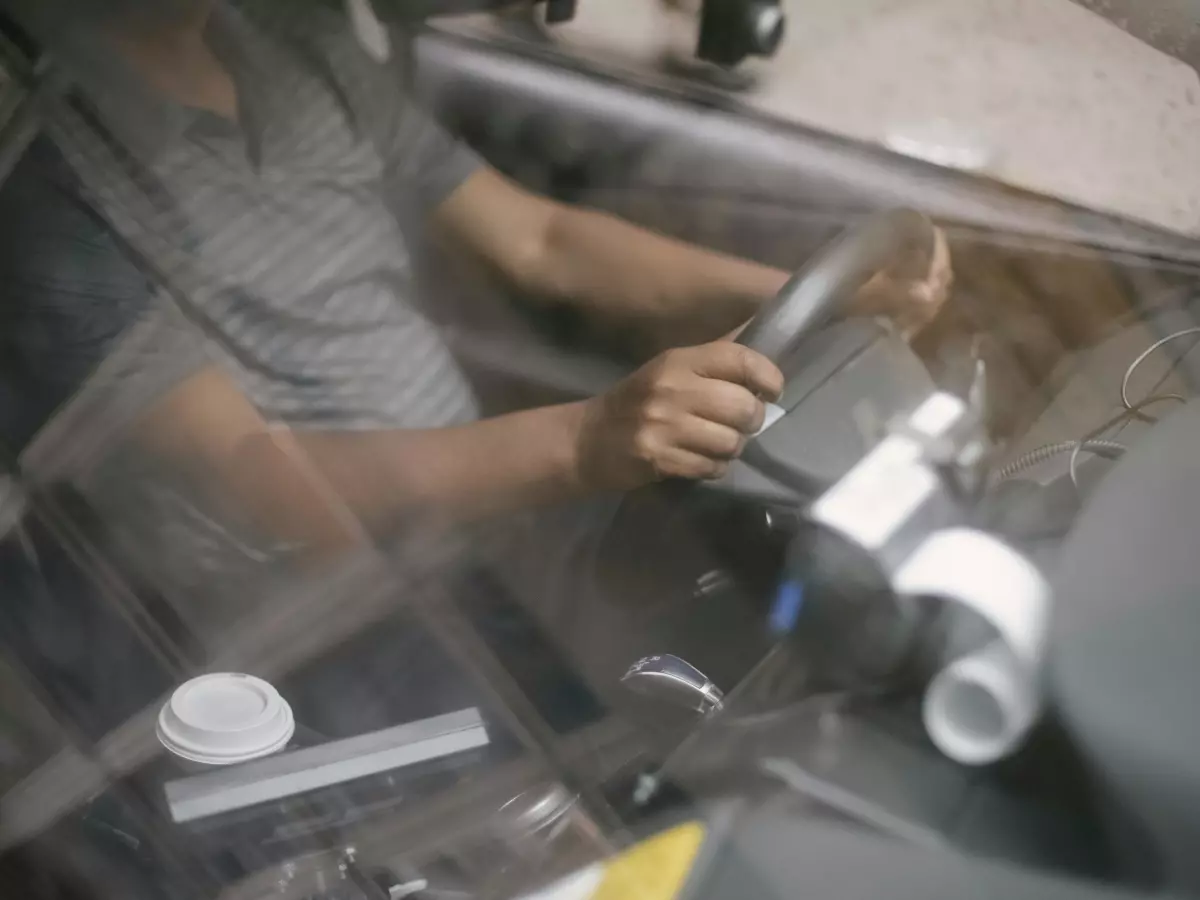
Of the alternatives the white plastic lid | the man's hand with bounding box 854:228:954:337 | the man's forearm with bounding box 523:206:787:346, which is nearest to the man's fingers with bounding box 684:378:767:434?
the man's hand with bounding box 854:228:954:337

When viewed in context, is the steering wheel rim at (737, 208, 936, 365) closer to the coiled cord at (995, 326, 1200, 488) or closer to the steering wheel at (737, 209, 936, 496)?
the steering wheel at (737, 209, 936, 496)

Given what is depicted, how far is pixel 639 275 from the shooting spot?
0.99 m

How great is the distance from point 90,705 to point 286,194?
0.37m

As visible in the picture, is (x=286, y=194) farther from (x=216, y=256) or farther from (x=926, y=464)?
(x=926, y=464)

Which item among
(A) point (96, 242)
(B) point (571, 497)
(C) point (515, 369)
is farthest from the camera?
(C) point (515, 369)

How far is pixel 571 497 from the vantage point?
2.53 ft

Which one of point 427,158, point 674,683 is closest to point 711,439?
point 674,683

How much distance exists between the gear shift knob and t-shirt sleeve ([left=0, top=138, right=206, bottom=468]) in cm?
33

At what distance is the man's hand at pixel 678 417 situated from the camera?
664 mm

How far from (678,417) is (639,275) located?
33cm

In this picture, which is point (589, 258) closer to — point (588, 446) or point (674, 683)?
point (588, 446)

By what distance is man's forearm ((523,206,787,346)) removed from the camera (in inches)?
36.1

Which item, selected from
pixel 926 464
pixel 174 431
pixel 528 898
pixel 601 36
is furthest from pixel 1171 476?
pixel 601 36

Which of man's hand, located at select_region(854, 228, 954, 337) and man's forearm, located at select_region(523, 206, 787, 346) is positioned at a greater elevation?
man's hand, located at select_region(854, 228, 954, 337)
